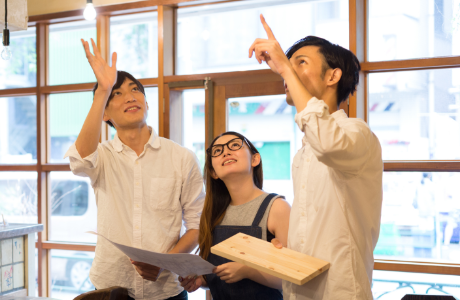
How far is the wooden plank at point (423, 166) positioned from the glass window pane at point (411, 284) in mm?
653

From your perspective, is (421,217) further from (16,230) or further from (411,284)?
(16,230)

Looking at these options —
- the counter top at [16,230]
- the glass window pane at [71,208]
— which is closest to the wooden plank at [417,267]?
the glass window pane at [71,208]

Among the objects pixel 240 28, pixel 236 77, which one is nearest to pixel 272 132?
pixel 236 77

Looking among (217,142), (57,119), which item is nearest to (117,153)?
(217,142)

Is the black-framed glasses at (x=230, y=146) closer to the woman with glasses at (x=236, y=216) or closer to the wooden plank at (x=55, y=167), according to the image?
the woman with glasses at (x=236, y=216)

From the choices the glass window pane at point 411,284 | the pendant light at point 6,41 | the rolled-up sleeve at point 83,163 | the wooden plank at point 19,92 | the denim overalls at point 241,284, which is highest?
the pendant light at point 6,41

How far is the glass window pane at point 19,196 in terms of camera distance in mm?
3574

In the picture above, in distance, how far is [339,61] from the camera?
1.36m

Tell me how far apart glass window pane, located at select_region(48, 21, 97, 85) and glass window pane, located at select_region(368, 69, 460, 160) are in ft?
7.52

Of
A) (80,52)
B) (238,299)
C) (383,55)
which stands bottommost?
(238,299)

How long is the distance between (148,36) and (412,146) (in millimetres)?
2120

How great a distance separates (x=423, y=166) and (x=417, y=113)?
339mm

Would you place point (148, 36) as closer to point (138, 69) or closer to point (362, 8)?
point (138, 69)

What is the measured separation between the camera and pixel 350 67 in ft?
4.60
